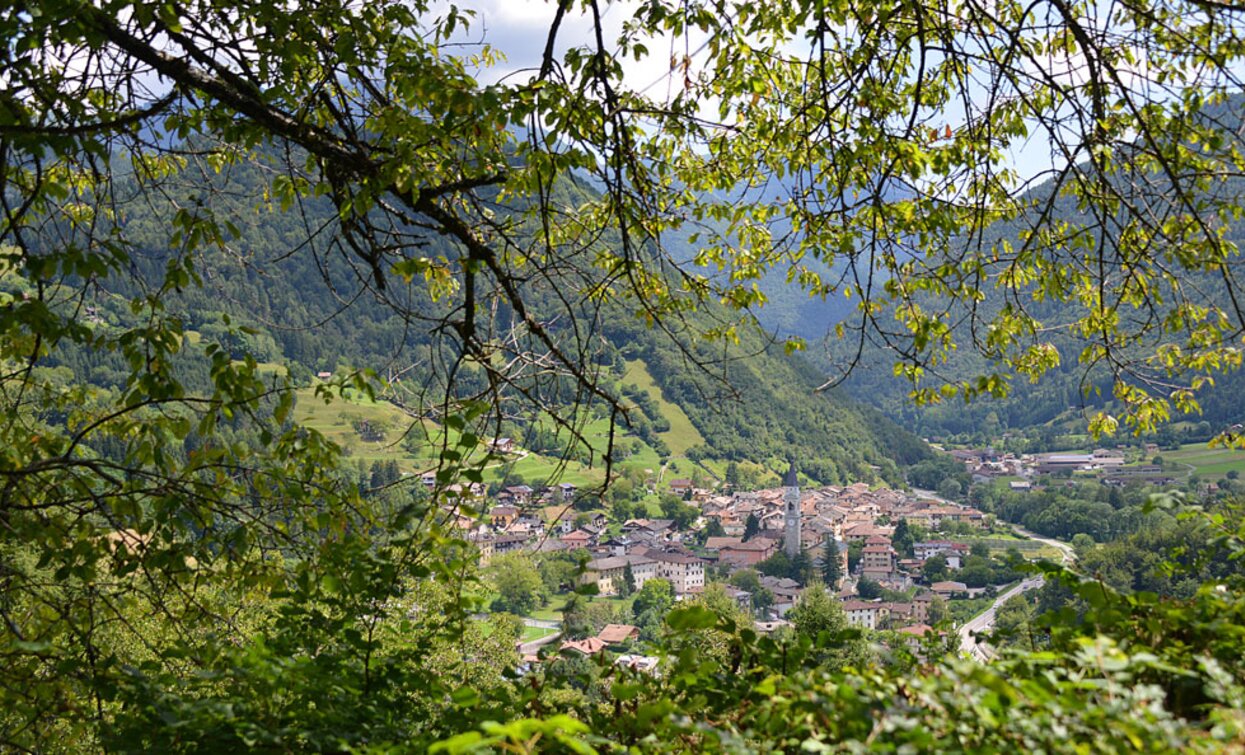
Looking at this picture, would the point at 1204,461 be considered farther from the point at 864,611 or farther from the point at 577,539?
the point at 577,539

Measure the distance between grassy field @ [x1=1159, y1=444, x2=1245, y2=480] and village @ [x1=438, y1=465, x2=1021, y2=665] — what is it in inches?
477

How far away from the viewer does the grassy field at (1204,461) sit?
5114 centimetres

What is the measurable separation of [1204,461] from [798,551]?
2682 cm

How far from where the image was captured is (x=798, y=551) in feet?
201

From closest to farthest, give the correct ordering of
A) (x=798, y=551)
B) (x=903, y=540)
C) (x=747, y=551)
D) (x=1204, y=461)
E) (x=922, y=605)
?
(x=922, y=605) → (x=1204, y=461) → (x=747, y=551) → (x=798, y=551) → (x=903, y=540)

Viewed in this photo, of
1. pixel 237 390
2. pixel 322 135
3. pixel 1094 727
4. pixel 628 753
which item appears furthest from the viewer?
pixel 322 135

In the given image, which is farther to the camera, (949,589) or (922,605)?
(949,589)

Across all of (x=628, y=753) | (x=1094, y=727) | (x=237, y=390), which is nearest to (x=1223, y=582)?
(x=1094, y=727)

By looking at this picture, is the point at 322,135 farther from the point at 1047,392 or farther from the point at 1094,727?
the point at 1047,392

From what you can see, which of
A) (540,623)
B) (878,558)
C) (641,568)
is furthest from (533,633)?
(878,558)

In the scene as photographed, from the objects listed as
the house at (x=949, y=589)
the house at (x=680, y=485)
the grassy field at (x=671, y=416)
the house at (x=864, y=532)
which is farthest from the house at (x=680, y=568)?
the grassy field at (x=671, y=416)

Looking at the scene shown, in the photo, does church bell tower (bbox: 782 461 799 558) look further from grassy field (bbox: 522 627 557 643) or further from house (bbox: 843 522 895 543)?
grassy field (bbox: 522 627 557 643)

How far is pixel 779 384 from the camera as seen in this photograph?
94.7 m

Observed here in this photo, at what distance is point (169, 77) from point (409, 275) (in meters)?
1.15
